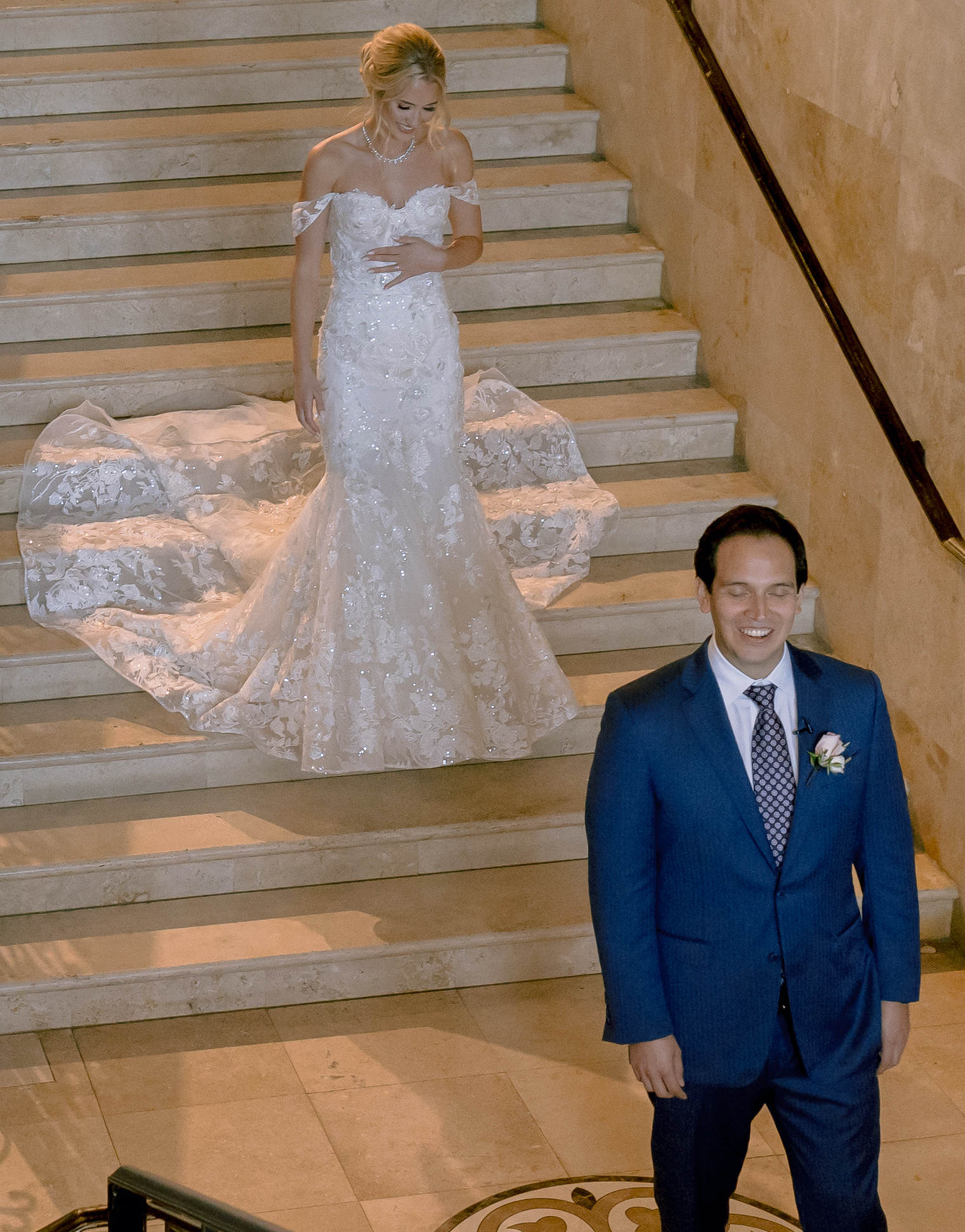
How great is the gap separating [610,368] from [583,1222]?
138 inches

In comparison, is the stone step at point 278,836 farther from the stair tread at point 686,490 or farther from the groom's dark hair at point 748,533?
the groom's dark hair at point 748,533

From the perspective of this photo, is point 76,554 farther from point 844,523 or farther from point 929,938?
point 929,938

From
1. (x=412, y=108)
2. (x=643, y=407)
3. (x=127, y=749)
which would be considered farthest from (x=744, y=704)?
(x=643, y=407)

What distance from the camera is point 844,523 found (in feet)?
17.2

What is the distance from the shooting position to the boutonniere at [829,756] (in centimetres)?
265

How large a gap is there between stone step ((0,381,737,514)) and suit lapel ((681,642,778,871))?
325cm

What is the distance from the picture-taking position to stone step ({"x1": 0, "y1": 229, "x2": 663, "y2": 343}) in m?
6.04

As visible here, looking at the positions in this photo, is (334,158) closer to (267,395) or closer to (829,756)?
(267,395)

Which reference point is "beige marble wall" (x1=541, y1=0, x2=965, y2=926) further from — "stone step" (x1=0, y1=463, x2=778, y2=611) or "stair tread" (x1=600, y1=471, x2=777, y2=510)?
"stone step" (x1=0, y1=463, x2=778, y2=611)

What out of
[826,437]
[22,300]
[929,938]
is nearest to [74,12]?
[22,300]

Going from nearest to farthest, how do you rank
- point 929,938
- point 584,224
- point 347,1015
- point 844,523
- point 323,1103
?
point 323,1103 → point 347,1015 → point 929,938 → point 844,523 → point 584,224

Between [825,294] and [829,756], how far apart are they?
272 cm

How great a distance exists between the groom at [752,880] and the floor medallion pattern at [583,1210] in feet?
2.94

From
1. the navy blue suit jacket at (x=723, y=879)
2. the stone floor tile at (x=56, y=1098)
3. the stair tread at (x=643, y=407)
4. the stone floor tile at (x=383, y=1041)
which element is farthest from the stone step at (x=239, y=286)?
the navy blue suit jacket at (x=723, y=879)
